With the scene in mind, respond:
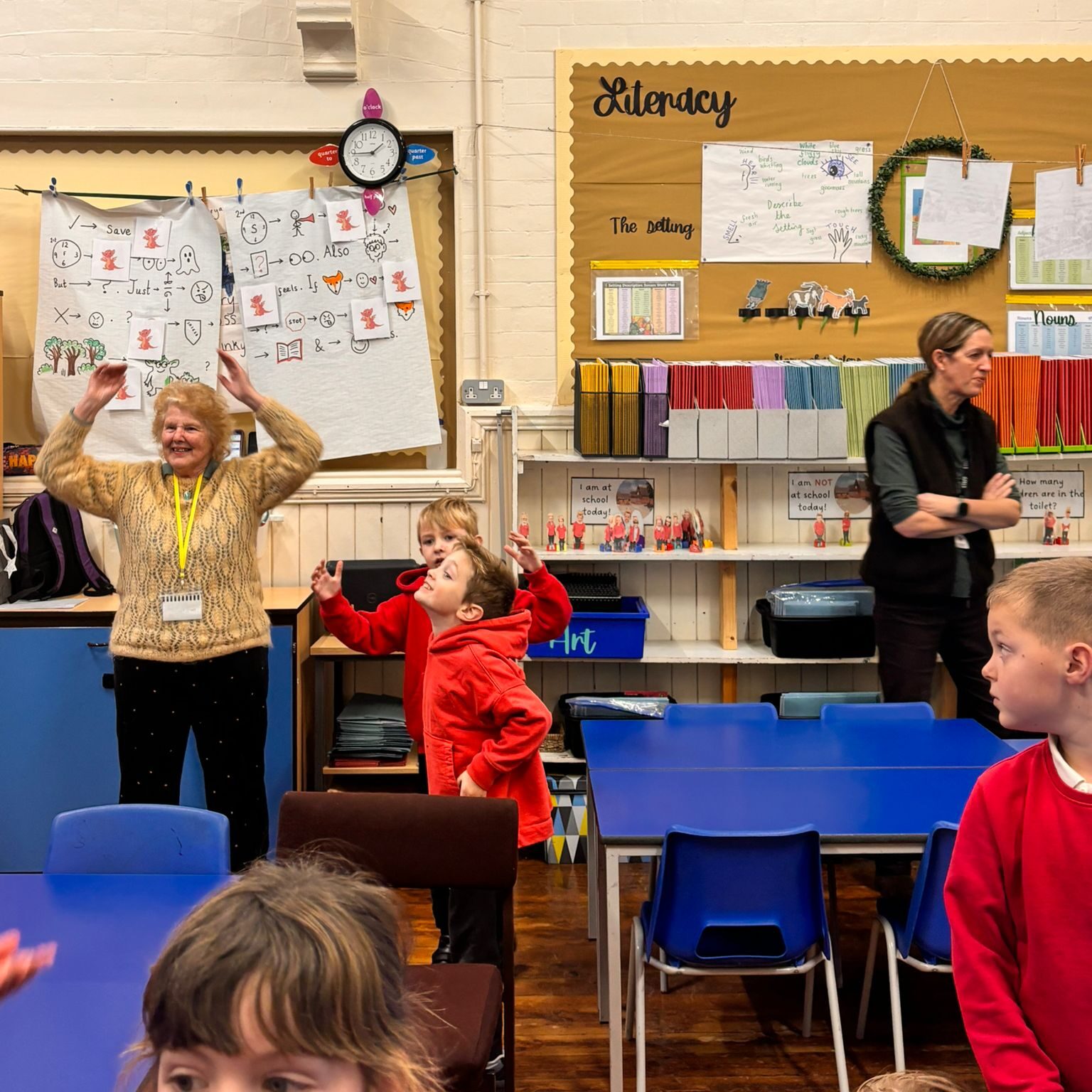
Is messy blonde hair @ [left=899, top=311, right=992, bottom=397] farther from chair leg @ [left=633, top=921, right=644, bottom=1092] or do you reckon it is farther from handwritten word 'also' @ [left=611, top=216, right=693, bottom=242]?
chair leg @ [left=633, top=921, right=644, bottom=1092]

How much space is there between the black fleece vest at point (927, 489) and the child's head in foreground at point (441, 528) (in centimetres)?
131

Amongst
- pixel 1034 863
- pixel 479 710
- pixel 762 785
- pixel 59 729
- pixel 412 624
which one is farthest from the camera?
pixel 59 729

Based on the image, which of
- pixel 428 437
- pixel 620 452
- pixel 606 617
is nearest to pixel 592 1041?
pixel 606 617

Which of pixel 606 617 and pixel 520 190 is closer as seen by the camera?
pixel 606 617

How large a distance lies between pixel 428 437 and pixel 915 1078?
384cm

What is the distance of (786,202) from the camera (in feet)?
15.6

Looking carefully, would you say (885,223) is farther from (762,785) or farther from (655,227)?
(762,785)

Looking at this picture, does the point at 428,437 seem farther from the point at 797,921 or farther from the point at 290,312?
the point at 797,921

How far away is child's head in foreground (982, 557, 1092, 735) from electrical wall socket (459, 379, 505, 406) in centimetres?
326

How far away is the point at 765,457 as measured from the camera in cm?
446

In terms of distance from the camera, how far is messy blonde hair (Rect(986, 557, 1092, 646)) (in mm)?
1578

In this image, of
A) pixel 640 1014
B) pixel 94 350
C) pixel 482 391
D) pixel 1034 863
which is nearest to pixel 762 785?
pixel 640 1014

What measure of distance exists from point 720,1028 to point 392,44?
12.6 ft

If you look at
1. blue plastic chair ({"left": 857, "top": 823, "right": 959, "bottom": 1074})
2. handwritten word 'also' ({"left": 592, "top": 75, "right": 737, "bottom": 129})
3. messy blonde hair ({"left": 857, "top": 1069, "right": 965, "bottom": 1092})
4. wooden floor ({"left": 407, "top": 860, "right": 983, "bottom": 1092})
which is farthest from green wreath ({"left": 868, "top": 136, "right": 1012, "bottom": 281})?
messy blonde hair ({"left": 857, "top": 1069, "right": 965, "bottom": 1092})
